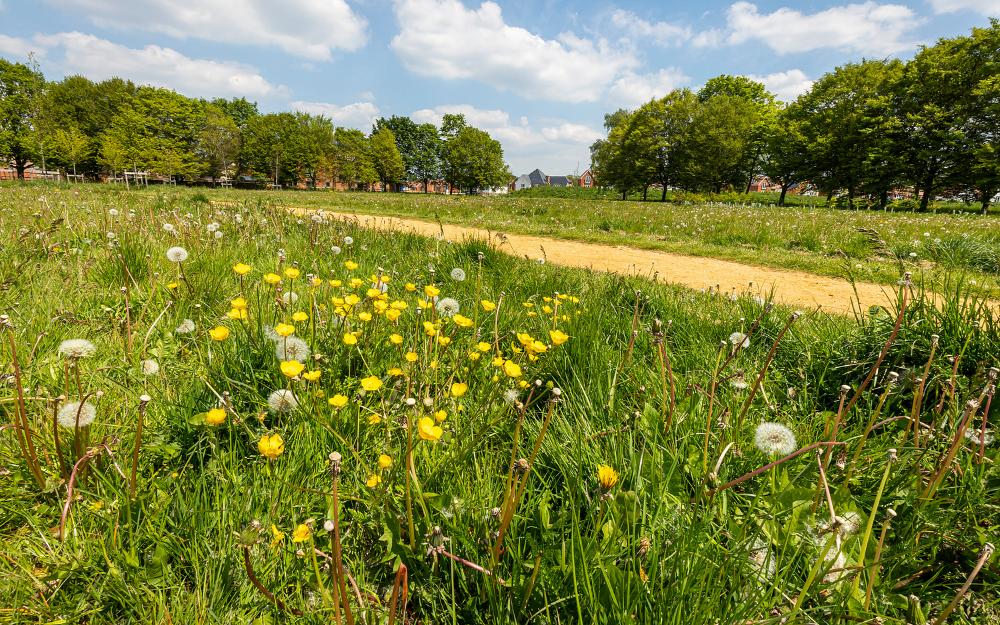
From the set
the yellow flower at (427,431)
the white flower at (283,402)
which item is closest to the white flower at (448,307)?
the white flower at (283,402)

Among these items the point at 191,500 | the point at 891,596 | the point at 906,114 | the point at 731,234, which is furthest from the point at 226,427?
the point at 906,114

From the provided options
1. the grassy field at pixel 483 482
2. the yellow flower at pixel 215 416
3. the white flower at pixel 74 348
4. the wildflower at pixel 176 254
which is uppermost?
the wildflower at pixel 176 254

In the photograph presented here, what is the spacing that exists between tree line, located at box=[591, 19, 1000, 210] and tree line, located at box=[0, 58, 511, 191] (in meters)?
31.3

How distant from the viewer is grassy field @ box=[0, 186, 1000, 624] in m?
1.04

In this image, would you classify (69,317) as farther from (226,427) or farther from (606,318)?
(606,318)

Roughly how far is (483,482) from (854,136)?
46657 mm

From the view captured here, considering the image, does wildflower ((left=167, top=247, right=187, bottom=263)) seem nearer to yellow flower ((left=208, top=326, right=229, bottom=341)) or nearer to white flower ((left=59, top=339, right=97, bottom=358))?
white flower ((left=59, top=339, right=97, bottom=358))

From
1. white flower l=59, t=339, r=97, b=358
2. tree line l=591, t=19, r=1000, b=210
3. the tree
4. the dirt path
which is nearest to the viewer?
white flower l=59, t=339, r=97, b=358

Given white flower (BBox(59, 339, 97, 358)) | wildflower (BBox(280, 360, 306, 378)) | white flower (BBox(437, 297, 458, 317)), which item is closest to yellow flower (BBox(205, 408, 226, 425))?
wildflower (BBox(280, 360, 306, 378))

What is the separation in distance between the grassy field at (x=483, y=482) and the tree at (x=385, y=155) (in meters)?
68.6

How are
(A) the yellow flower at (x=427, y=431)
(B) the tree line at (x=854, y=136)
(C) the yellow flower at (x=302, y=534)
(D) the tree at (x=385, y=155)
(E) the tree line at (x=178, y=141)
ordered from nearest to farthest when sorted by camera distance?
(C) the yellow flower at (x=302, y=534)
(A) the yellow flower at (x=427, y=431)
(B) the tree line at (x=854, y=136)
(E) the tree line at (x=178, y=141)
(D) the tree at (x=385, y=155)

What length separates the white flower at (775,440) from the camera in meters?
1.39

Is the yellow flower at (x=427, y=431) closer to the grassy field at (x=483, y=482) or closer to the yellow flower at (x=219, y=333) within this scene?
the grassy field at (x=483, y=482)

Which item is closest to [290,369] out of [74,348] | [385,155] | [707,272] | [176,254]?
[74,348]
